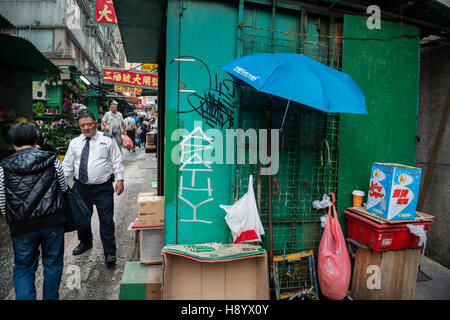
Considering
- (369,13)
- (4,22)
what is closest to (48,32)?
(4,22)

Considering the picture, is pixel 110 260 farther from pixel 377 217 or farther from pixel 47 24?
pixel 47 24

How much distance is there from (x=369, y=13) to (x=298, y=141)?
1972 mm

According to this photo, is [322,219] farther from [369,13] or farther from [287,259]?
[369,13]

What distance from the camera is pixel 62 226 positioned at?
2717mm

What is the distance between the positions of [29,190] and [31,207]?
16 centimetres

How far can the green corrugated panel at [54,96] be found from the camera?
1084 cm

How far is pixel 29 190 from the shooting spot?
2.39 m

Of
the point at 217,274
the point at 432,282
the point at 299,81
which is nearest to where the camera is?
the point at 299,81

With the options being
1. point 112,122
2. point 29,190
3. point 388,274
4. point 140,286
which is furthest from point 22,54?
point 388,274

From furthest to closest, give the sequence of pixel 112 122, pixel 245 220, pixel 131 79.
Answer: pixel 131 79 → pixel 112 122 → pixel 245 220

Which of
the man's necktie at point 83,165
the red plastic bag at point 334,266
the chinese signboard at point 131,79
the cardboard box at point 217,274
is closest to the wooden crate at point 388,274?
the red plastic bag at point 334,266

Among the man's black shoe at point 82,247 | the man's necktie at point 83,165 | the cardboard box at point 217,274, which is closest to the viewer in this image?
the cardboard box at point 217,274

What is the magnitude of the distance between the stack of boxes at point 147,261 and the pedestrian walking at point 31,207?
2.47 feet

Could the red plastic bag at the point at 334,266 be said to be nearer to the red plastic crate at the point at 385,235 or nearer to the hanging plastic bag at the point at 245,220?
the red plastic crate at the point at 385,235
